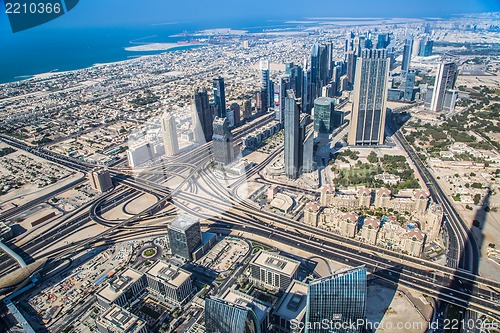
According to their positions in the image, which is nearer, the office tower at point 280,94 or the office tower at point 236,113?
the office tower at point 280,94

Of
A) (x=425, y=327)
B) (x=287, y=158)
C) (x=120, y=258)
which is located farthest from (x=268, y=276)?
(x=287, y=158)

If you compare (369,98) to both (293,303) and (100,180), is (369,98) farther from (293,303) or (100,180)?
(100,180)

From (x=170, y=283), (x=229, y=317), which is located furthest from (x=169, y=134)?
(x=229, y=317)

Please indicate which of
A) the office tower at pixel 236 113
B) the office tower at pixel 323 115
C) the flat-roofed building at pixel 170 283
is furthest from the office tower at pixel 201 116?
the flat-roofed building at pixel 170 283

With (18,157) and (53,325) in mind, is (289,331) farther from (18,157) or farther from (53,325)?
(18,157)

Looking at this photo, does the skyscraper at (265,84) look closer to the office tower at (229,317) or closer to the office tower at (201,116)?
the office tower at (201,116)
